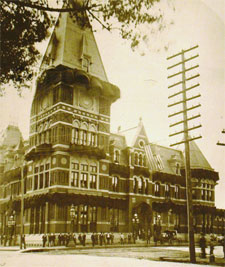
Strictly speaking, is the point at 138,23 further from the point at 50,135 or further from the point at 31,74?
the point at 50,135

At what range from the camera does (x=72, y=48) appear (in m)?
6.84

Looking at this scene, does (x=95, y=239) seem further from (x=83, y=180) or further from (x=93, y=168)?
(x=93, y=168)

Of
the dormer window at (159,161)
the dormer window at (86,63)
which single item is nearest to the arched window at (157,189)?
the dormer window at (159,161)

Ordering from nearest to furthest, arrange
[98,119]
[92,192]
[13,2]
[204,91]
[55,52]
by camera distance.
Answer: [13,2] < [55,52] < [204,91] < [98,119] < [92,192]

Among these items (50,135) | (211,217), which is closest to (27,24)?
(50,135)

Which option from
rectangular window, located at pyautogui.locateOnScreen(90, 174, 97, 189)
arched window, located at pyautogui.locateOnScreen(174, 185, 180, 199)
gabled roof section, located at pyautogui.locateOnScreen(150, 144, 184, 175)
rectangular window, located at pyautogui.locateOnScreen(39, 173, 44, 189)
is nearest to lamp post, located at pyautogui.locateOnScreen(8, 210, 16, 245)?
rectangular window, located at pyautogui.locateOnScreen(39, 173, 44, 189)

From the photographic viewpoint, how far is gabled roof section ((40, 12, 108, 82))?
19.1 feet

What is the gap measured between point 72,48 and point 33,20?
154cm

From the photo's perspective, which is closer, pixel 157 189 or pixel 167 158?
pixel 167 158

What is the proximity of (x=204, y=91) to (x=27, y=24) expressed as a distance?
3.77 m

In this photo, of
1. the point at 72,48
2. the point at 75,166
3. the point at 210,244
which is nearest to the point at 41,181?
the point at 75,166

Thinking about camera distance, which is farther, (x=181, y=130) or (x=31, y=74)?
(x=181, y=130)

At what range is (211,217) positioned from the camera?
775 cm

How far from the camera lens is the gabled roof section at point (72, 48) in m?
5.81
